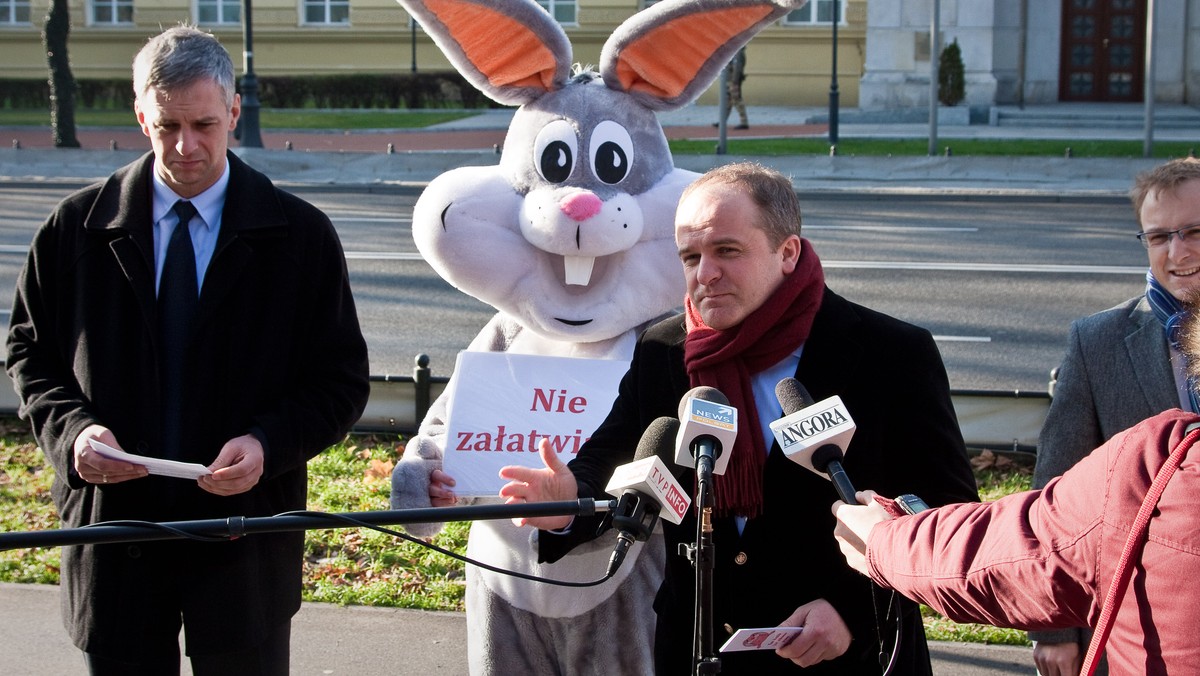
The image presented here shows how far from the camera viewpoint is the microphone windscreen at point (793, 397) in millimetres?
2582

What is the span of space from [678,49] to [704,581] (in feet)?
7.28

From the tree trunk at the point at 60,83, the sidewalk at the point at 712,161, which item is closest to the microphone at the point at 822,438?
the sidewalk at the point at 712,161

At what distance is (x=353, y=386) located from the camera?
3.68m

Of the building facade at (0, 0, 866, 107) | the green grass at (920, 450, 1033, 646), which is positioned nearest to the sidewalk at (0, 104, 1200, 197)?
the building facade at (0, 0, 866, 107)

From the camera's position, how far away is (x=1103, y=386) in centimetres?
353

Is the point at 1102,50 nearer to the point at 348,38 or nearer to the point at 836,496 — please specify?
the point at 348,38

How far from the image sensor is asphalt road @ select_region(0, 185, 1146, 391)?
9.94 meters

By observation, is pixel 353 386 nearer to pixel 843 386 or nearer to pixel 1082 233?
pixel 843 386

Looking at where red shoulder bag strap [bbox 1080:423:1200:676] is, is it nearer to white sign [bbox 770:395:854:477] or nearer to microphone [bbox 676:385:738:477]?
white sign [bbox 770:395:854:477]

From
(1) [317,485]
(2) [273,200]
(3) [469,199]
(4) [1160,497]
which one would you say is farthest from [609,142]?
(1) [317,485]

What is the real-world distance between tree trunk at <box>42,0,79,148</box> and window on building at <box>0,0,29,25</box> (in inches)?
585

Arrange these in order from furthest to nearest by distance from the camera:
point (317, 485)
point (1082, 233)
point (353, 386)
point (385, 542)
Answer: point (1082, 233) < point (317, 485) < point (385, 542) < point (353, 386)

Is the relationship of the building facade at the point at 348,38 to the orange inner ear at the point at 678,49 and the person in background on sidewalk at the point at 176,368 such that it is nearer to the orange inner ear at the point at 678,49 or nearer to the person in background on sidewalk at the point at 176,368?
the orange inner ear at the point at 678,49

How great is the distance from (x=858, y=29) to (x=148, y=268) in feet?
103
